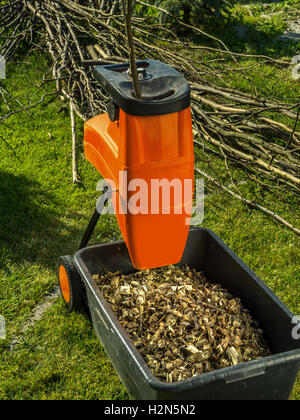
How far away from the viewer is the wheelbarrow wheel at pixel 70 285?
2.52 metres

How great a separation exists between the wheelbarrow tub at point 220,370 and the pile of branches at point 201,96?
3.15 ft

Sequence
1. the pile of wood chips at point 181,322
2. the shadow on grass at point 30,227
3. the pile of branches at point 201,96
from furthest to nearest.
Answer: the pile of branches at point 201,96, the shadow on grass at point 30,227, the pile of wood chips at point 181,322

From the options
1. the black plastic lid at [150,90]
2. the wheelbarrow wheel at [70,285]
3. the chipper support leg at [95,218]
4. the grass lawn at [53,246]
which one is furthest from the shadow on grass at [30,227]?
the black plastic lid at [150,90]

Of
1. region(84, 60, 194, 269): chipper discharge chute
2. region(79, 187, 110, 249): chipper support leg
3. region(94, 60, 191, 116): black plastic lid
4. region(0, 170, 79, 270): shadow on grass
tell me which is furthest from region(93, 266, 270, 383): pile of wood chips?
region(94, 60, 191, 116): black plastic lid

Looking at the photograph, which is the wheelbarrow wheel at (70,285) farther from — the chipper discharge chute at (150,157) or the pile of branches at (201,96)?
the pile of branches at (201,96)

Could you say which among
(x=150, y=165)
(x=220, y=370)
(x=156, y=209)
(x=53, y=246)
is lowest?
(x=53, y=246)

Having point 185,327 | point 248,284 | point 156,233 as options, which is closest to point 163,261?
point 156,233

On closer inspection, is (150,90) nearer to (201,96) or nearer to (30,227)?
(30,227)

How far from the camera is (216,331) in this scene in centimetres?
223

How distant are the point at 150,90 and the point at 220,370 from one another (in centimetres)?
100

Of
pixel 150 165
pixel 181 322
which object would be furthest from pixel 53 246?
pixel 150 165

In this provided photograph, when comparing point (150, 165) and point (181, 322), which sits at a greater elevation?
point (150, 165)

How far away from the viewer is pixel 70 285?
2512mm

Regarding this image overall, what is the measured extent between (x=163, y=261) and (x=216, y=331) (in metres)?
0.53
